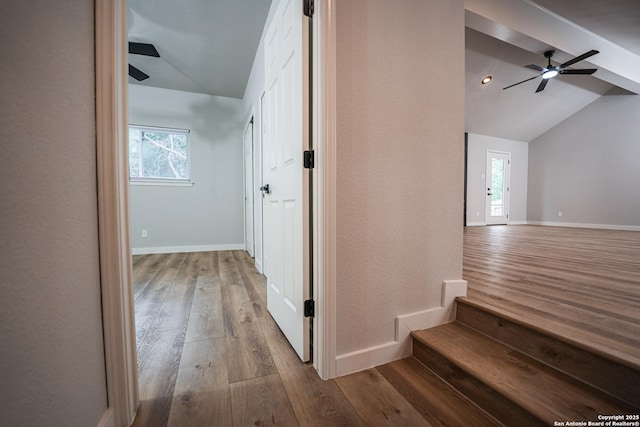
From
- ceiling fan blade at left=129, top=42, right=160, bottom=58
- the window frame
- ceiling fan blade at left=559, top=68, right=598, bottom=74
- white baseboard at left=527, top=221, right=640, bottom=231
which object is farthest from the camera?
white baseboard at left=527, top=221, right=640, bottom=231

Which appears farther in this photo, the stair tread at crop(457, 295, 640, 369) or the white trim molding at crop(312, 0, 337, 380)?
the white trim molding at crop(312, 0, 337, 380)

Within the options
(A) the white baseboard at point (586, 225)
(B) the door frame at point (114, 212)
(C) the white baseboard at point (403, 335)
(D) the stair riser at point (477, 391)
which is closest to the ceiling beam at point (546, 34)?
(C) the white baseboard at point (403, 335)

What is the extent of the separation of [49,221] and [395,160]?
1268 millimetres

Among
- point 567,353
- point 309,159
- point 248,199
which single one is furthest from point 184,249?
point 567,353

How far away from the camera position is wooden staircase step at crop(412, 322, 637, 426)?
0.79m

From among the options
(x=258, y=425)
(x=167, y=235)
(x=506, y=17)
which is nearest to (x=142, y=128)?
(x=167, y=235)

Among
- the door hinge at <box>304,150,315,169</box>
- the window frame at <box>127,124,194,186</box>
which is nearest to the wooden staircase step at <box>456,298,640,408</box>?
the door hinge at <box>304,150,315,169</box>

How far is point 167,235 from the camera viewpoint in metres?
4.15

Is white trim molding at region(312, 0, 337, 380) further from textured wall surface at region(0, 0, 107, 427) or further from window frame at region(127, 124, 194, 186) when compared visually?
window frame at region(127, 124, 194, 186)

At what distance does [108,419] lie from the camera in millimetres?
797

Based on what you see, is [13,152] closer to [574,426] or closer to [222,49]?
[574,426]

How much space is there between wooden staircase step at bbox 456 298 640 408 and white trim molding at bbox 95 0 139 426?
5.19 feet

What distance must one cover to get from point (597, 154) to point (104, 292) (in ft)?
Answer: 30.1

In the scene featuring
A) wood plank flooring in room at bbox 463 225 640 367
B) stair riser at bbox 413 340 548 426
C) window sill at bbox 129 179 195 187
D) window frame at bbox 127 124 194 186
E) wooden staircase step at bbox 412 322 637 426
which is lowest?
stair riser at bbox 413 340 548 426
